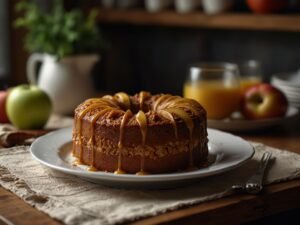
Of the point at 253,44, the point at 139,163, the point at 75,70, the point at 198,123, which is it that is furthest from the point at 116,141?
the point at 253,44

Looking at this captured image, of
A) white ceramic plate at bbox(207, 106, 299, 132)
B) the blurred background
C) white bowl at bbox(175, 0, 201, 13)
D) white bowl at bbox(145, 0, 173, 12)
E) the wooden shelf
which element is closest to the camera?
white ceramic plate at bbox(207, 106, 299, 132)

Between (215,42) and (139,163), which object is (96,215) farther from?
(215,42)

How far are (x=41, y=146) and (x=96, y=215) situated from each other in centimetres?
35

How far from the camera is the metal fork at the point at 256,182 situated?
1.12 metres

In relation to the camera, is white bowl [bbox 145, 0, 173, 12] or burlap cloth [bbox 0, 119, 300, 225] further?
white bowl [bbox 145, 0, 173, 12]

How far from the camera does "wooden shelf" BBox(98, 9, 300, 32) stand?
6.00ft

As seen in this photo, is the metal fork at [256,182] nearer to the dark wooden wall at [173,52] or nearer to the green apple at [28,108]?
the green apple at [28,108]

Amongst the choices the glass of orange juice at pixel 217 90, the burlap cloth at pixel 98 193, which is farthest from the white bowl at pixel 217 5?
the burlap cloth at pixel 98 193

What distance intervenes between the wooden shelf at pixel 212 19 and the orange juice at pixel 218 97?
265mm

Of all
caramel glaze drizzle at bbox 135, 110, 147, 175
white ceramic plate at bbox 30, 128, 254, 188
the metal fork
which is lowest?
the metal fork

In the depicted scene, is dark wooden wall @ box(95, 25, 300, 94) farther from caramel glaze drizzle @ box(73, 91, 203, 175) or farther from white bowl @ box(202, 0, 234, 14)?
caramel glaze drizzle @ box(73, 91, 203, 175)

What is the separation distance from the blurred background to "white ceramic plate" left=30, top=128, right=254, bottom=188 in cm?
61

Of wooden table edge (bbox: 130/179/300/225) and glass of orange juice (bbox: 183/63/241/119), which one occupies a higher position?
glass of orange juice (bbox: 183/63/241/119)

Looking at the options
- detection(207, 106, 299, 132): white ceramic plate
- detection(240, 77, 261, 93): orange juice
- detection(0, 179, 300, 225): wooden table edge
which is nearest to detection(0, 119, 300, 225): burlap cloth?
detection(0, 179, 300, 225): wooden table edge
